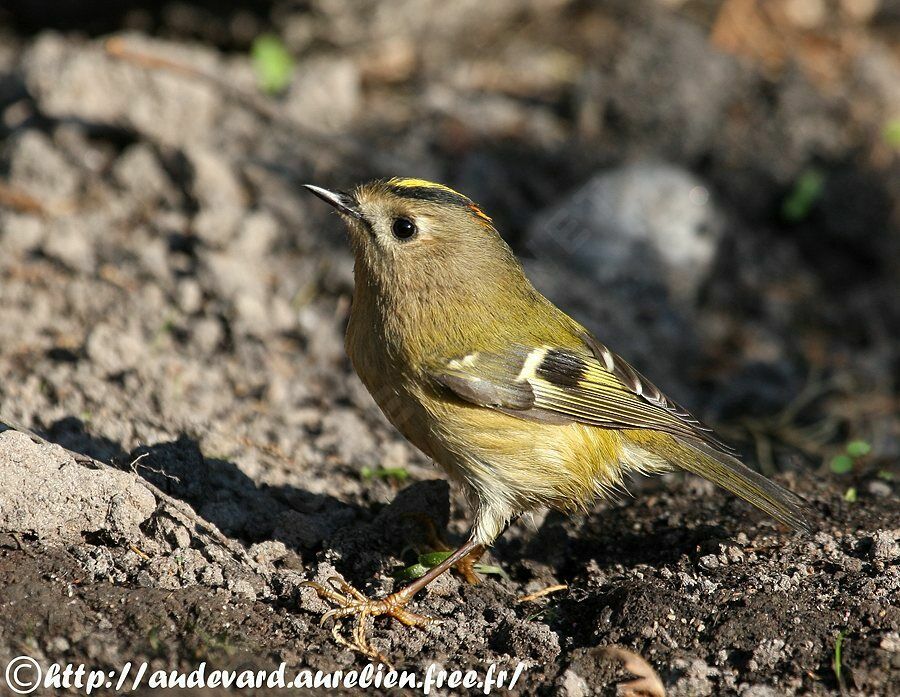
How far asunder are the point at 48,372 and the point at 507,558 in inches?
76.8

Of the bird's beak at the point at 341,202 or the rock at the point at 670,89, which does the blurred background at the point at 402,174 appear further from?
the bird's beak at the point at 341,202

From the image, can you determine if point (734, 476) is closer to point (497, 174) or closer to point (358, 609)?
point (358, 609)

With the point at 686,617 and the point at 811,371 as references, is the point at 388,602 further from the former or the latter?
the point at 811,371

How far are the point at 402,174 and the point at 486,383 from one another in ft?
7.54

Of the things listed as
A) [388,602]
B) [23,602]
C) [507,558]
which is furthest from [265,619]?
[507,558]

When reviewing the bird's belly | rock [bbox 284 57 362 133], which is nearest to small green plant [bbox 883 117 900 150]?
rock [bbox 284 57 362 133]

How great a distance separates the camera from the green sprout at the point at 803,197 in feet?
18.8

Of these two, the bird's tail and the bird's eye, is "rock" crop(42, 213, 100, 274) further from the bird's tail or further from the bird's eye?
the bird's tail

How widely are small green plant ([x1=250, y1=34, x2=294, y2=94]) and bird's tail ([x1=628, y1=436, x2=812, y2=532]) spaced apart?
339cm

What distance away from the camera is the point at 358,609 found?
3.10 metres

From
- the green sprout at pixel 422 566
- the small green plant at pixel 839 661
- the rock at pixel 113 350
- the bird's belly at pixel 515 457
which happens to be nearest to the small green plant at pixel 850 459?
the bird's belly at pixel 515 457

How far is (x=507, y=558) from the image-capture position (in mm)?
3723

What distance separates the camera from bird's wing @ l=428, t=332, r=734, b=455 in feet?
11.3

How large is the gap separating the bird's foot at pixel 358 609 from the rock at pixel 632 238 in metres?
2.63
